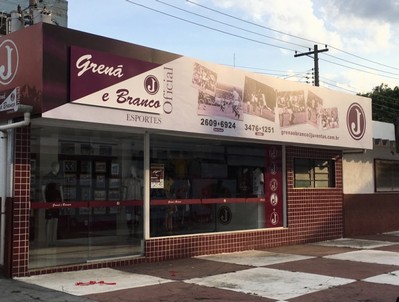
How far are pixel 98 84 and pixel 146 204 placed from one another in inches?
118

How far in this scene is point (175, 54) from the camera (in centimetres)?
1109

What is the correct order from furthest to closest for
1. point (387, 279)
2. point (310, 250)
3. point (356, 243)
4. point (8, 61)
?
point (356, 243) < point (310, 250) < point (8, 61) < point (387, 279)

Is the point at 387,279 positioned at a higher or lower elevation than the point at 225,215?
lower

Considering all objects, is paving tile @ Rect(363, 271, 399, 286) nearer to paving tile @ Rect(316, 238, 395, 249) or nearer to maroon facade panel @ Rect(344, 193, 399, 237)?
paving tile @ Rect(316, 238, 395, 249)

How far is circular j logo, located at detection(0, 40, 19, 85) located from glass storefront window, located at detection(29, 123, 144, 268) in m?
1.05

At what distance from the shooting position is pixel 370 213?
1784 centimetres

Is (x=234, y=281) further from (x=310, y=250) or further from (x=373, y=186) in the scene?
(x=373, y=186)

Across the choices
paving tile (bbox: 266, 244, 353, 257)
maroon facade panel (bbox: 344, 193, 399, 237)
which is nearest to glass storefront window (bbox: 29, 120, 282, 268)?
paving tile (bbox: 266, 244, 353, 257)

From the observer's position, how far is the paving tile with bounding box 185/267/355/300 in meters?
8.21

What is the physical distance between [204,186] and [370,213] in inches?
313

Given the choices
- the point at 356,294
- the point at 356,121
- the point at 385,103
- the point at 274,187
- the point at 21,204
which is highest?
the point at 385,103

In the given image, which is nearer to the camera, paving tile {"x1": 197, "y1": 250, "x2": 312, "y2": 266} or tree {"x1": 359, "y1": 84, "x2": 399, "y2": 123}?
paving tile {"x1": 197, "y1": 250, "x2": 312, "y2": 266}

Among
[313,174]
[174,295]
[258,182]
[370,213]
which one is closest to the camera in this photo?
[174,295]

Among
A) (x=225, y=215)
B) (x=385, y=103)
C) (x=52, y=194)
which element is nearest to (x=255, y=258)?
(x=225, y=215)
